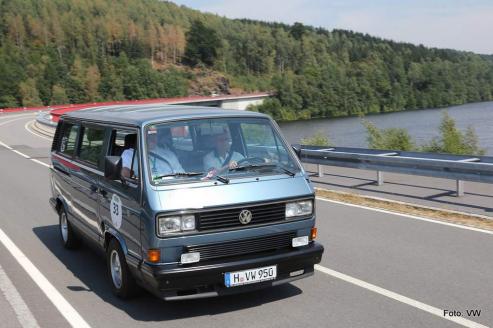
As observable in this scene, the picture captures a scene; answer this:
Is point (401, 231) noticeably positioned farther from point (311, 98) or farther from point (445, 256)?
point (311, 98)

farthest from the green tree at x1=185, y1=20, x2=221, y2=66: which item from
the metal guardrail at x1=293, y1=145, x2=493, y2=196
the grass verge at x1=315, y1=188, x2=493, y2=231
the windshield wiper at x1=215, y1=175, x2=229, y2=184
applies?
the windshield wiper at x1=215, y1=175, x2=229, y2=184

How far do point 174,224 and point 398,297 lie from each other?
2189 millimetres

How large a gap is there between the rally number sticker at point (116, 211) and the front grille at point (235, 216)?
104 centimetres

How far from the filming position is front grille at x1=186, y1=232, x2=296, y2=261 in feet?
17.0

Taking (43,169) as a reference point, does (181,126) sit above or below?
above

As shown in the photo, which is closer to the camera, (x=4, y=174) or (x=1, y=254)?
(x=1, y=254)

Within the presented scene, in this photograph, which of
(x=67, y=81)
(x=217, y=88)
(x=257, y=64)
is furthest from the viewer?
(x=257, y=64)

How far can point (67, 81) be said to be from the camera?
414ft

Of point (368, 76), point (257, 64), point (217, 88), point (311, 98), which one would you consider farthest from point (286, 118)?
point (257, 64)

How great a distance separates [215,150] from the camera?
587 centimetres

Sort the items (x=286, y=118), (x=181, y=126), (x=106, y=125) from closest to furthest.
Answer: (x=181, y=126), (x=106, y=125), (x=286, y=118)

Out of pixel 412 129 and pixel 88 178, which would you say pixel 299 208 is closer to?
pixel 88 178

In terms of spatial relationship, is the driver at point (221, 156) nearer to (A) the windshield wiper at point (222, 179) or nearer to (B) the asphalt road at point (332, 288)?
(A) the windshield wiper at point (222, 179)

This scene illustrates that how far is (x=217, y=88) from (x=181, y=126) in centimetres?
14380
